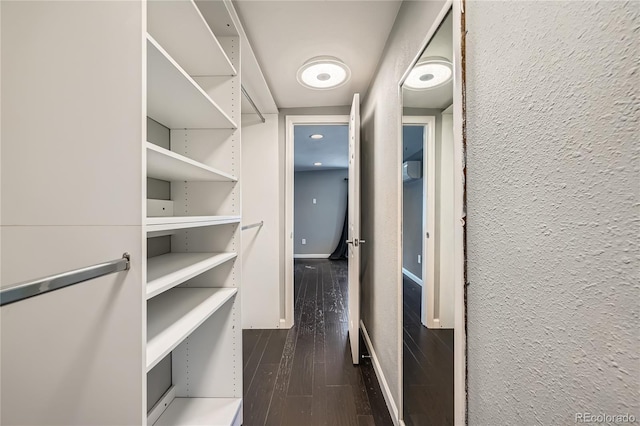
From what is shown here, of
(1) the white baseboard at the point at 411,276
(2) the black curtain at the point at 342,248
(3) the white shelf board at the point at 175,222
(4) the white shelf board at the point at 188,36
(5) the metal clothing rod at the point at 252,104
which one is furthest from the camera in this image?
(2) the black curtain at the point at 342,248

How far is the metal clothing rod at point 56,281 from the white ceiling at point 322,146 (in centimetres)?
232

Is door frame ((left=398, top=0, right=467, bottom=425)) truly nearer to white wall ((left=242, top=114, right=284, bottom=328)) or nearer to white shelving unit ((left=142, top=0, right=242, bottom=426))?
white shelving unit ((left=142, top=0, right=242, bottom=426))

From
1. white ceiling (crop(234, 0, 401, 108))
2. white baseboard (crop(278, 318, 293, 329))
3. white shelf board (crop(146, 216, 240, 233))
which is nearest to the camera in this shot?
white shelf board (crop(146, 216, 240, 233))

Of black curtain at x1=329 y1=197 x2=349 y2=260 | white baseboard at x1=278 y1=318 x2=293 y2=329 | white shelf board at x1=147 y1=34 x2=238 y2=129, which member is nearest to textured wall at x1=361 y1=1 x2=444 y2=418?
white baseboard at x1=278 y1=318 x2=293 y2=329

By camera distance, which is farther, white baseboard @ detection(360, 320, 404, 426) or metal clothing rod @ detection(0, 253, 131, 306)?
white baseboard @ detection(360, 320, 404, 426)

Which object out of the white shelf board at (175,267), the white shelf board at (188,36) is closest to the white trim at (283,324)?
the white shelf board at (175,267)

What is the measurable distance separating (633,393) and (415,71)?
1.13m

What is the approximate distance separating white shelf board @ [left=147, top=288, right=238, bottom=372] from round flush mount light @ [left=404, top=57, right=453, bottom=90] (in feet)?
4.03

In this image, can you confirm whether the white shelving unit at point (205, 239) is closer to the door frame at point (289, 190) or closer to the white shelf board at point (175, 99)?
the white shelf board at point (175, 99)

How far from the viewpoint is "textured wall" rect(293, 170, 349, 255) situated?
6281mm

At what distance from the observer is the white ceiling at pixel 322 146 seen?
3.29m

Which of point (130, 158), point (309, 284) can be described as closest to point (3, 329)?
point (130, 158)

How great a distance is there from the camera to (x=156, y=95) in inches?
37.5

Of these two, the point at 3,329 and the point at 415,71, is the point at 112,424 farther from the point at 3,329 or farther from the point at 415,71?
the point at 415,71
